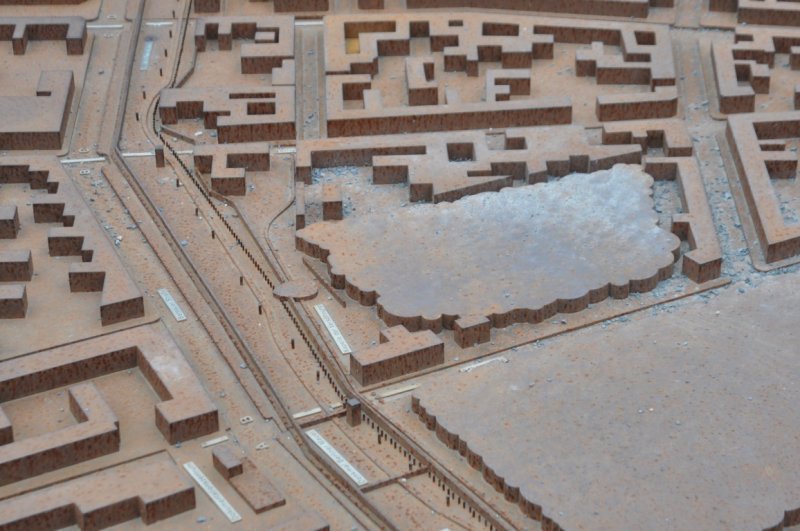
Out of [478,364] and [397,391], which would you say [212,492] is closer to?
[397,391]

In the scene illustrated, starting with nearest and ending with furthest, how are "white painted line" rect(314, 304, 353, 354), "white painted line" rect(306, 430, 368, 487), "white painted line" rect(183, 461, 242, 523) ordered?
"white painted line" rect(183, 461, 242, 523) → "white painted line" rect(306, 430, 368, 487) → "white painted line" rect(314, 304, 353, 354)

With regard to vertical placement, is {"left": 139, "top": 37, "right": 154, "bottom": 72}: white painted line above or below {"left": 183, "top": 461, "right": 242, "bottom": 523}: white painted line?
above

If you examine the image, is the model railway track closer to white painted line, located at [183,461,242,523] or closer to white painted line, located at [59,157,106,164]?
white painted line, located at [59,157,106,164]

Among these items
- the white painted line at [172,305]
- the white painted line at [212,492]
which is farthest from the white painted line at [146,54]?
the white painted line at [212,492]

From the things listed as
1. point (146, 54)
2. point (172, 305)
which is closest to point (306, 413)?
point (172, 305)

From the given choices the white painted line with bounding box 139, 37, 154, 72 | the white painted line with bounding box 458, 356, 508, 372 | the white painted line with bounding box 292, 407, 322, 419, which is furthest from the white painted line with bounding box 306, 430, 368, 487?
the white painted line with bounding box 139, 37, 154, 72

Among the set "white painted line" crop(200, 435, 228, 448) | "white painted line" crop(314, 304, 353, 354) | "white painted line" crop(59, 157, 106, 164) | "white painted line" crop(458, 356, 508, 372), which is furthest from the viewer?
"white painted line" crop(59, 157, 106, 164)
